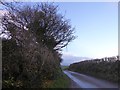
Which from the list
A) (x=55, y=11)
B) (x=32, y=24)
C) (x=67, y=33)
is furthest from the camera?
(x=67, y=33)

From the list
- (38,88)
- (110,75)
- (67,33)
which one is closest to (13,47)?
(38,88)

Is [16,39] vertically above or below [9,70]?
above

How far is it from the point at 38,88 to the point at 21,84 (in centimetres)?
138

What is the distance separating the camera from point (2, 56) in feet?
46.9

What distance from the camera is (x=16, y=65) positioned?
47.6 ft

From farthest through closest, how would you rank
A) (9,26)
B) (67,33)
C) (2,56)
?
1. (67,33)
2. (9,26)
3. (2,56)

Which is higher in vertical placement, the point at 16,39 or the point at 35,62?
the point at 16,39

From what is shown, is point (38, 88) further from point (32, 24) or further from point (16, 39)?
point (32, 24)

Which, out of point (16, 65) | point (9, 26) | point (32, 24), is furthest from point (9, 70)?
point (32, 24)

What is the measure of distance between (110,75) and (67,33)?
10283 mm

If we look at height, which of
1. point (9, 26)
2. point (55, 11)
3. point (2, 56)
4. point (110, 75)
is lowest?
point (110, 75)

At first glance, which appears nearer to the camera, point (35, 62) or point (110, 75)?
point (35, 62)

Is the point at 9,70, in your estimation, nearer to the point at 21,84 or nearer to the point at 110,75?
the point at 21,84

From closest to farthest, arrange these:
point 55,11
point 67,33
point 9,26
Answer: point 9,26 < point 55,11 < point 67,33
